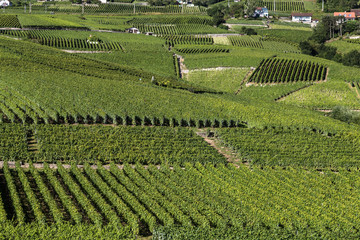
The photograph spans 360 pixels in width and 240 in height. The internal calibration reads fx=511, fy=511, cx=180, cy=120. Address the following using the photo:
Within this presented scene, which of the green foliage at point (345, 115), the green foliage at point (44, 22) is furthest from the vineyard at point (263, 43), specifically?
the green foliage at point (345, 115)

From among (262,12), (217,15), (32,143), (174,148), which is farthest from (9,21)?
(174,148)

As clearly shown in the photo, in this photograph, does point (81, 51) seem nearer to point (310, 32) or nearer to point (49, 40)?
point (49, 40)

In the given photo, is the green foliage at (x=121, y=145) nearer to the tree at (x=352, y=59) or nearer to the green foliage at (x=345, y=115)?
the green foliage at (x=345, y=115)

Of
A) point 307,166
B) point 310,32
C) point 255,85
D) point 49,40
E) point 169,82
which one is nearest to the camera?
point 307,166

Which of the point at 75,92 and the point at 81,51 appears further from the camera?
the point at 81,51

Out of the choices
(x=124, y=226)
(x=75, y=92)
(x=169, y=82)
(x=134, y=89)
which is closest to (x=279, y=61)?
(x=169, y=82)
